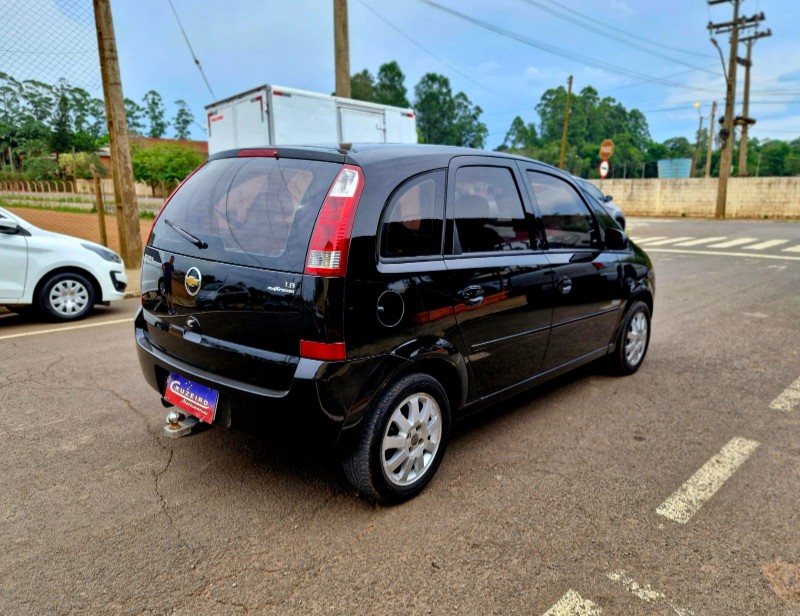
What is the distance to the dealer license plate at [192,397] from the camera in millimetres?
2666

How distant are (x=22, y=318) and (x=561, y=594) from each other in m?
6.90

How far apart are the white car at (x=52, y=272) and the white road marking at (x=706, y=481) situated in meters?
6.43

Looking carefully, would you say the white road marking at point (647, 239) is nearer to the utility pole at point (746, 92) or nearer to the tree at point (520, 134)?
the utility pole at point (746, 92)

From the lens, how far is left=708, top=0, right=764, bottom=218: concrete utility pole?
2633 cm

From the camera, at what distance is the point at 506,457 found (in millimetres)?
3266

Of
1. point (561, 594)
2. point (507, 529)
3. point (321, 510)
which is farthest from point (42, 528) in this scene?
point (561, 594)

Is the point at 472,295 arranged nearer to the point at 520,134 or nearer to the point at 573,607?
the point at 573,607

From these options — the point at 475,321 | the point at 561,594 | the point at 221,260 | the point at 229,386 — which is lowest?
the point at 561,594

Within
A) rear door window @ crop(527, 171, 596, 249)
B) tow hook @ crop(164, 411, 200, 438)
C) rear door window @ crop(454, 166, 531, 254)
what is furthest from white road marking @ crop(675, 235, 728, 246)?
tow hook @ crop(164, 411, 200, 438)

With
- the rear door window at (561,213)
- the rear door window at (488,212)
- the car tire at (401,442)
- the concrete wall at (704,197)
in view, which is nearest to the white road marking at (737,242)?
the concrete wall at (704,197)

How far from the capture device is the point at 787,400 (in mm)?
4188

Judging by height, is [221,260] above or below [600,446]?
above

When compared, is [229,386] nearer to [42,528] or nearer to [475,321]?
[42,528]

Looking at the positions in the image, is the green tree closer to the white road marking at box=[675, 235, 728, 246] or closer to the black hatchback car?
the white road marking at box=[675, 235, 728, 246]
